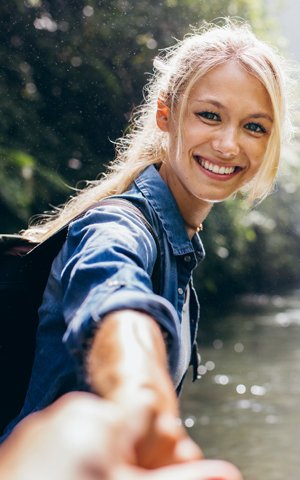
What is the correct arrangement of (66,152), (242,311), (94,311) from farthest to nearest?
(242,311) → (66,152) → (94,311)

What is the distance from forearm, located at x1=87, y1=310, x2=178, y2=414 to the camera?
2.62 ft

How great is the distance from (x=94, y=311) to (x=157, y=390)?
12.3 inches

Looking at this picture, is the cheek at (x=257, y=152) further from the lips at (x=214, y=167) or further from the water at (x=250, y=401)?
the water at (x=250, y=401)

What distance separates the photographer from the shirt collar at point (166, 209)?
1.83 meters

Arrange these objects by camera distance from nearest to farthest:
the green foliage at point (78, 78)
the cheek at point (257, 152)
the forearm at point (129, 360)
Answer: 1. the forearm at point (129, 360)
2. the cheek at point (257, 152)
3. the green foliage at point (78, 78)

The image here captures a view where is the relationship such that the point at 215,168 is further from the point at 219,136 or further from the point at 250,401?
the point at 250,401

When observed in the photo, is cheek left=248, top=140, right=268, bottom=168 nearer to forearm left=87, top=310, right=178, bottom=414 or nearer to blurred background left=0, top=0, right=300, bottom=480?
forearm left=87, top=310, right=178, bottom=414

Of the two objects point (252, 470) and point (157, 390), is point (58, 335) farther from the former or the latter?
point (252, 470)

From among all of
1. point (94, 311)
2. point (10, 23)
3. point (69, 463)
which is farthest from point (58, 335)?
point (10, 23)

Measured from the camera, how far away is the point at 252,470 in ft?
21.0

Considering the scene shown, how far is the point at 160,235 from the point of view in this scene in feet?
5.89

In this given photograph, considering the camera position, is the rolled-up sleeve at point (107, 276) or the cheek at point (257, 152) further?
the cheek at point (257, 152)

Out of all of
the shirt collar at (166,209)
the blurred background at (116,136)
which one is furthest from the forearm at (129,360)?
the blurred background at (116,136)

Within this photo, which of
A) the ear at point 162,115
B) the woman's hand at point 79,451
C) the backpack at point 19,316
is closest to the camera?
the woman's hand at point 79,451
